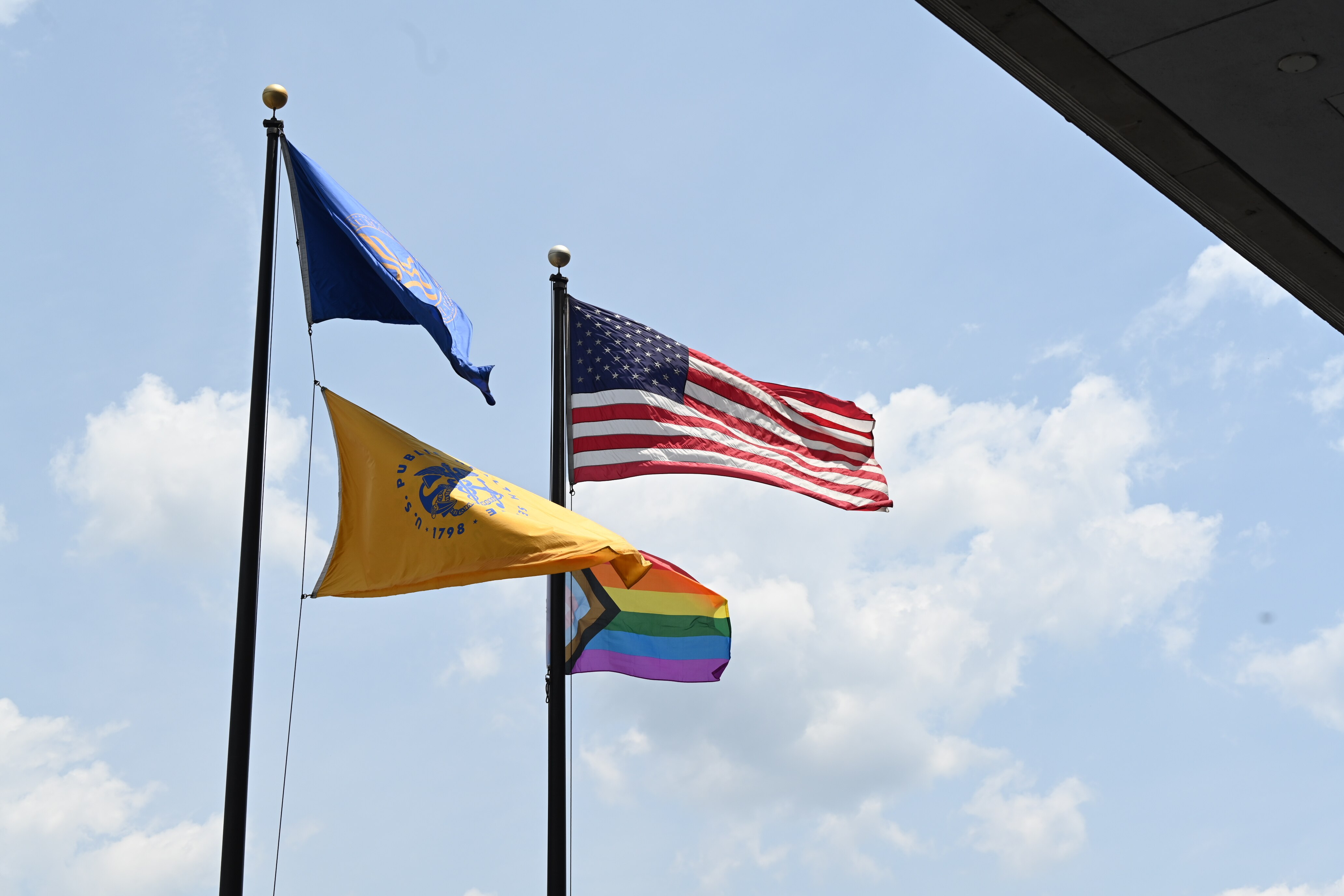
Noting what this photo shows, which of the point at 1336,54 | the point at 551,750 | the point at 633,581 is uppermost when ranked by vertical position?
the point at 1336,54

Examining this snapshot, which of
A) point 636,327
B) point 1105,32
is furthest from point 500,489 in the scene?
point 1105,32

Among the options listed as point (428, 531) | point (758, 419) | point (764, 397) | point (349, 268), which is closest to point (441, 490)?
point (428, 531)

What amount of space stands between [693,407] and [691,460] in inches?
25.6

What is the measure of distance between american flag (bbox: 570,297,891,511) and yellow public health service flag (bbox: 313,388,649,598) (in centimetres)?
202

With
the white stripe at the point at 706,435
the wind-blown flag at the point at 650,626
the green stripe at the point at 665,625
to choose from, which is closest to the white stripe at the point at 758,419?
the white stripe at the point at 706,435

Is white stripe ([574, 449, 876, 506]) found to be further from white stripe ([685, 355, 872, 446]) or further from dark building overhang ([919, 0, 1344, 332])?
dark building overhang ([919, 0, 1344, 332])

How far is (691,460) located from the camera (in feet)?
38.1

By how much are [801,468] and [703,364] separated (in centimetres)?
138

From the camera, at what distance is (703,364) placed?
12250 millimetres

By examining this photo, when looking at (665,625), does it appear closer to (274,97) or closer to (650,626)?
(650,626)

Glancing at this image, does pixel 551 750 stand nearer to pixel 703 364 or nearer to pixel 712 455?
pixel 712 455

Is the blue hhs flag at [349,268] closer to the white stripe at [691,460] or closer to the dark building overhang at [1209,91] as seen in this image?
the white stripe at [691,460]

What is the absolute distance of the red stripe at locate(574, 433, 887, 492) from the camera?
11.5m

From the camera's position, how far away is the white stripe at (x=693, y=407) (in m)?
11.6
